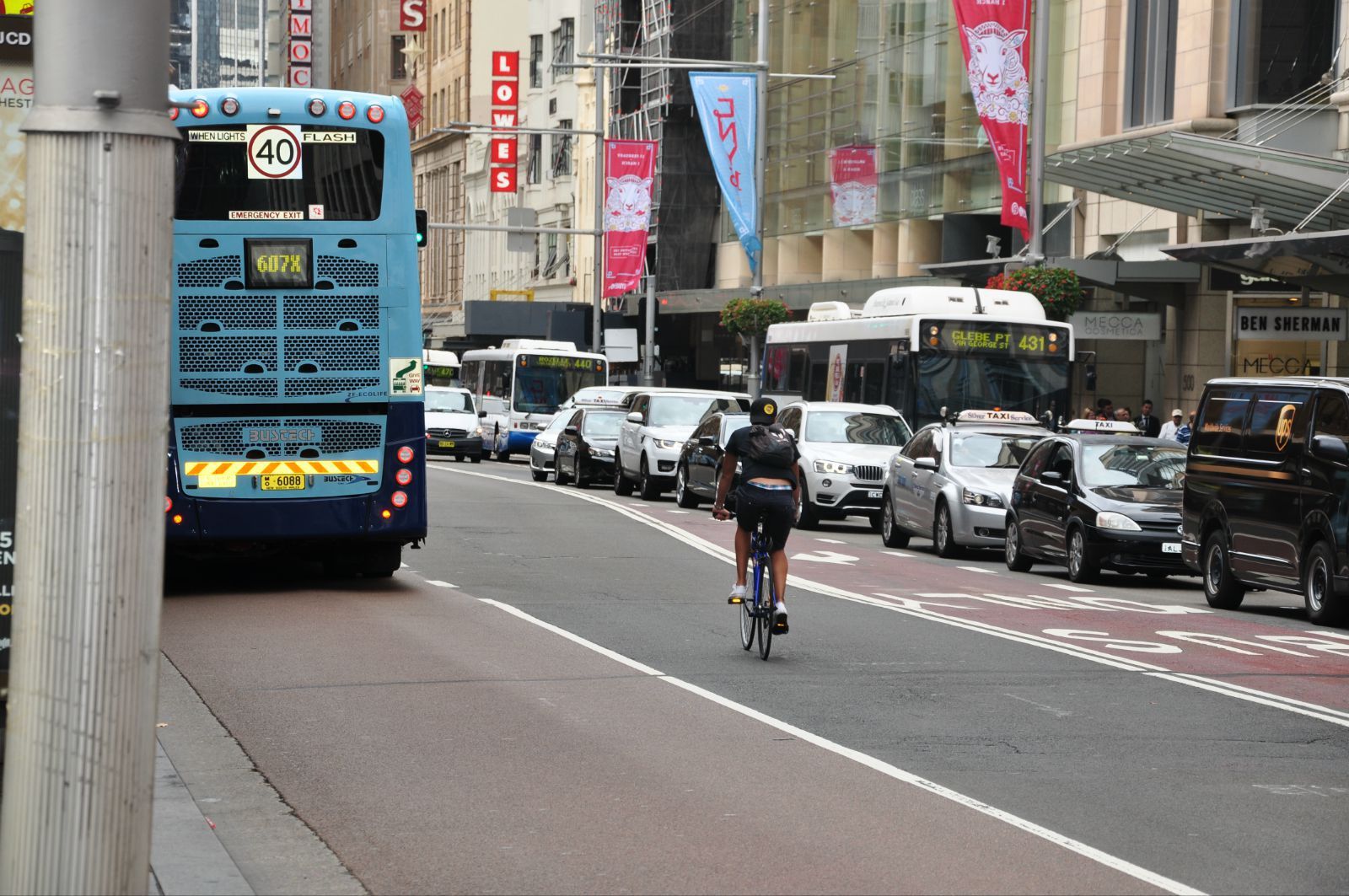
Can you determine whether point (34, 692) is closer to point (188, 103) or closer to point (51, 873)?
point (51, 873)

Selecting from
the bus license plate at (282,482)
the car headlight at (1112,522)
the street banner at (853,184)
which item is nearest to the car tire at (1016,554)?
the car headlight at (1112,522)

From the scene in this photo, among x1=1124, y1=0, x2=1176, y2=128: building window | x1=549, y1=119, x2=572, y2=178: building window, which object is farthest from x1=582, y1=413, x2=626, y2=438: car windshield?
x1=549, y1=119, x2=572, y2=178: building window

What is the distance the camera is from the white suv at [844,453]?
2903 centimetres

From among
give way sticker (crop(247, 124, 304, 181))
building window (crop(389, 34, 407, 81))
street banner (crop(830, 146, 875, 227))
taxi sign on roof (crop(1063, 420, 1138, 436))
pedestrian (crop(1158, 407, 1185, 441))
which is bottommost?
pedestrian (crop(1158, 407, 1185, 441))

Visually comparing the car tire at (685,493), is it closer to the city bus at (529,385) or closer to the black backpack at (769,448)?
the black backpack at (769,448)

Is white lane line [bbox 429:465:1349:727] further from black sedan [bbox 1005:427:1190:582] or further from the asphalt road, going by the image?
black sedan [bbox 1005:427:1190:582]

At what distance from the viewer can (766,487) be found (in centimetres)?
1379

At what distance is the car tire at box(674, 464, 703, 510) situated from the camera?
108ft

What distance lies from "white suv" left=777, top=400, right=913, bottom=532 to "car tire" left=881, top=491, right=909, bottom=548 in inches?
51.1

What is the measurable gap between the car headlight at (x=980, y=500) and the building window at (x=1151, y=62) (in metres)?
17.4

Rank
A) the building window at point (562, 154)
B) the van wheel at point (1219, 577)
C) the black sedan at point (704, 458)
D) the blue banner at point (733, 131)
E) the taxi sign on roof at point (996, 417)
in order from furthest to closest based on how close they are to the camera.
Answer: the building window at point (562, 154)
the blue banner at point (733, 131)
the black sedan at point (704, 458)
the taxi sign on roof at point (996, 417)
the van wheel at point (1219, 577)

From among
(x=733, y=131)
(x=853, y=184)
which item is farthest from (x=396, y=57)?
(x=733, y=131)

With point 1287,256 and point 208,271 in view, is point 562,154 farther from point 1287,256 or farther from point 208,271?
point 208,271

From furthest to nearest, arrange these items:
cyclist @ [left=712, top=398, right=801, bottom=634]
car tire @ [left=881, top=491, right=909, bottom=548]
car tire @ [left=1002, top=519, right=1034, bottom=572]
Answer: car tire @ [left=881, top=491, right=909, bottom=548] → car tire @ [left=1002, top=519, right=1034, bottom=572] → cyclist @ [left=712, top=398, right=801, bottom=634]
